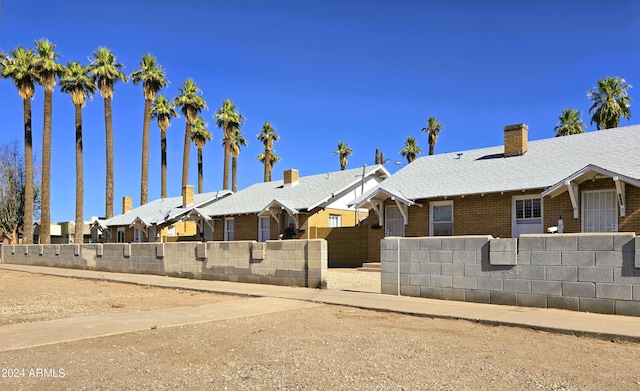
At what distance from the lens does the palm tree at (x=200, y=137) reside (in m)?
59.6

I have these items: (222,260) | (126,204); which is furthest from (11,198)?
(222,260)

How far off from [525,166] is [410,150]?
43.9 m

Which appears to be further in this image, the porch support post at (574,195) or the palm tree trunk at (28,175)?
the palm tree trunk at (28,175)

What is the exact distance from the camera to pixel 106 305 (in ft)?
42.3

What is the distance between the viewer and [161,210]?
4416cm

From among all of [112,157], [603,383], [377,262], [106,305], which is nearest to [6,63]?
[112,157]

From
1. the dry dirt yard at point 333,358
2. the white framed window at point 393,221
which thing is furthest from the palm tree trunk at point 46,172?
→ the dry dirt yard at point 333,358

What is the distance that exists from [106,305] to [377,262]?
13.5m

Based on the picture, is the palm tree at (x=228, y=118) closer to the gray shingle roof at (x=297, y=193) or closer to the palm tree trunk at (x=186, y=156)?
the palm tree trunk at (x=186, y=156)

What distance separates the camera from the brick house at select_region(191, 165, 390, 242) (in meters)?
29.6

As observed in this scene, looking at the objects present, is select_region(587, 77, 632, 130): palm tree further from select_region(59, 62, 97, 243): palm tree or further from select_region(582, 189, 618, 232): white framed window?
select_region(59, 62, 97, 243): palm tree

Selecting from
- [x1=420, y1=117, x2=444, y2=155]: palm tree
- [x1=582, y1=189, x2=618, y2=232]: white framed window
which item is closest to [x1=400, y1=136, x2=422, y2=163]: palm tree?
[x1=420, y1=117, x2=444, y2=155]: palm tree

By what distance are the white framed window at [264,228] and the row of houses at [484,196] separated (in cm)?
6

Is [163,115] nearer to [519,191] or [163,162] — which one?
[163,162]
